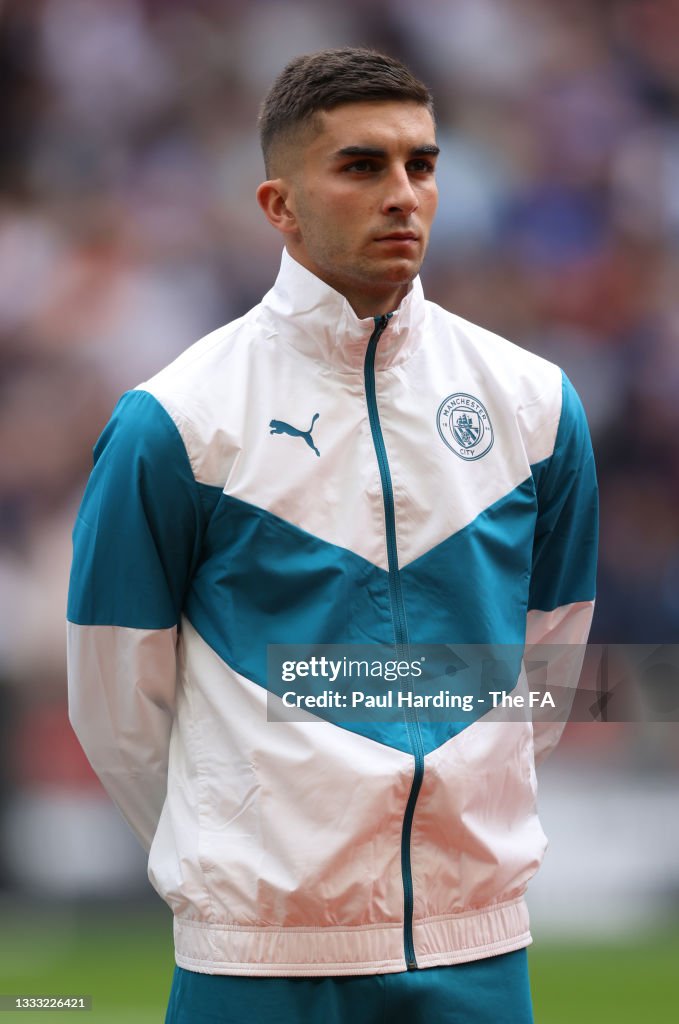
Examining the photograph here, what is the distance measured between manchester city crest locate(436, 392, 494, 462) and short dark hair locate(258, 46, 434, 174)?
43cm

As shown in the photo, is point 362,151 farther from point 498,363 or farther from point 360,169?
point 498,363

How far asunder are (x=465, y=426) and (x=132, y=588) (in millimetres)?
524

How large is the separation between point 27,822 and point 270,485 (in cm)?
276

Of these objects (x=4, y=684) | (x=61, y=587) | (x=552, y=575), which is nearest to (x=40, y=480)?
(x=61, y=587)

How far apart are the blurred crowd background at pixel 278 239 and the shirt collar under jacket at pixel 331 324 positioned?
264 cm

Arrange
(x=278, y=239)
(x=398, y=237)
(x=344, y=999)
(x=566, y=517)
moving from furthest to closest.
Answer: (x=278, y=239) < (x=566, y=517) < (x=398, y=237) < (x=344, y=999)

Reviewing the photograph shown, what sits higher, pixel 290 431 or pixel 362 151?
pixel 362 151

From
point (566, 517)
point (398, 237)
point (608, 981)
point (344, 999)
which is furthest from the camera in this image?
point (608, 981)

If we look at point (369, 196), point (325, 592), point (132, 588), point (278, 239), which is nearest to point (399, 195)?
point (369, 196)

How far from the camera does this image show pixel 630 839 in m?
4.44

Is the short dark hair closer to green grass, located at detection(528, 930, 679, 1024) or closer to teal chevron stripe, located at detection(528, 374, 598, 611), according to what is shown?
teal chevron stripe, located at detection(528, 374, 598, 611)

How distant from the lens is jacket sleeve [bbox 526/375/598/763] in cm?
221

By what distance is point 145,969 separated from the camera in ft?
13.0

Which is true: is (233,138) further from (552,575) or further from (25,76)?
(552,575)
